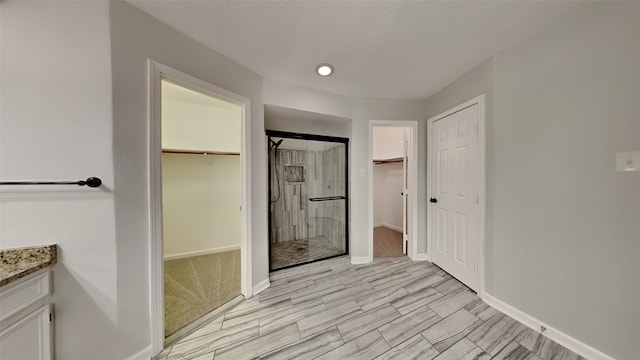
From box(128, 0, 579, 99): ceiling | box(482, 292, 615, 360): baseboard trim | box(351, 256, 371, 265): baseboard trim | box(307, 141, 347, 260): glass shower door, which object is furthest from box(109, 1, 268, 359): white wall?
box(482, 292, 615, 360): baseboard trim

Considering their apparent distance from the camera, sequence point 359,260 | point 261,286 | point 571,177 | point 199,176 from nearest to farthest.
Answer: point 571,177
point 261,286
point 359,260
point 199,176

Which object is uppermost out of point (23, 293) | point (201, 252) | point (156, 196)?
point (156, 196)

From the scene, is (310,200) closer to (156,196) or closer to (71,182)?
(156,196)

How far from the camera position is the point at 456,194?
2215 millimetres

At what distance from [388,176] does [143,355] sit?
4533 millimetres

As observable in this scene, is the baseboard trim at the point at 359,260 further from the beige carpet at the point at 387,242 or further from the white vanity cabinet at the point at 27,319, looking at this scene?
the white vanity cabinet at the point at 27,319

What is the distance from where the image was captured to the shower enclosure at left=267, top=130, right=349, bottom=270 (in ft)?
9.09

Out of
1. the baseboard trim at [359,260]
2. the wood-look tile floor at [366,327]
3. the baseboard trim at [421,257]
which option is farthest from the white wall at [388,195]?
the wood-look tile floor at [366,327]

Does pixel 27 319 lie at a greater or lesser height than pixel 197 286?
greater

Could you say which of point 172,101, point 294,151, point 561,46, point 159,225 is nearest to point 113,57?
point 159,225

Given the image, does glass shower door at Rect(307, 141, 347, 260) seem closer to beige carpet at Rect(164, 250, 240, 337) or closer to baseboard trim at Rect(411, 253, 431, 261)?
baseboard trim at Rect(411, 253, 431, 261)

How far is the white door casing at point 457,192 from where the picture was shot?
1953mm

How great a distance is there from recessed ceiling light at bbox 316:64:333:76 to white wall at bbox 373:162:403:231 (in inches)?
116

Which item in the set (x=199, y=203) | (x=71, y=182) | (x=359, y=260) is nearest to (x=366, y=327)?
(x=359, y=260)
